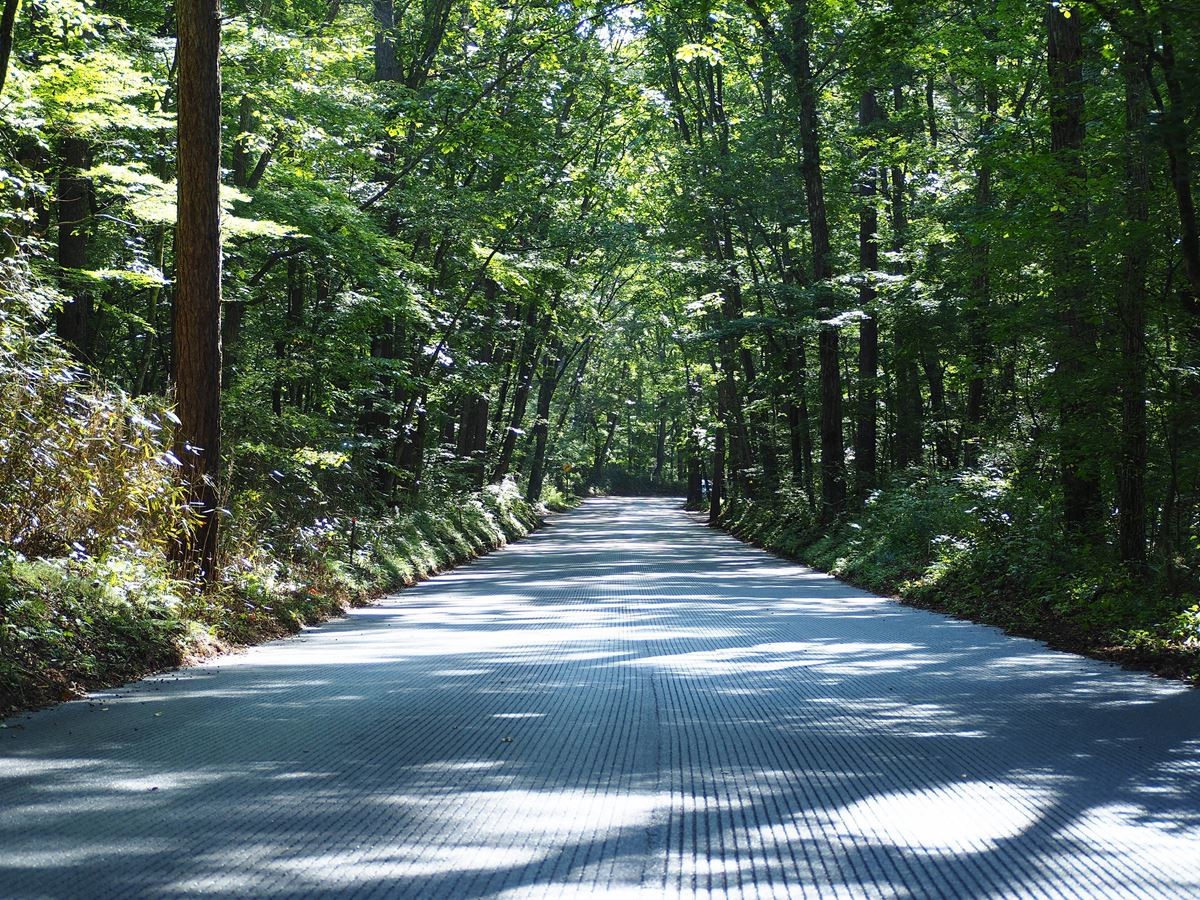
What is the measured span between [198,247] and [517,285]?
37.1ft

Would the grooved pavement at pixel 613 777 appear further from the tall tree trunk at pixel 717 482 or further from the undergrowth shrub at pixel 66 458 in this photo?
the tall tree trunk at pixel 717 482

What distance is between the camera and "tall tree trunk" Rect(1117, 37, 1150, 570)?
8555 millimetres

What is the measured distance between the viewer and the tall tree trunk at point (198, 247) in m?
8.66

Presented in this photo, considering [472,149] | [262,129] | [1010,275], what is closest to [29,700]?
[1010,275]

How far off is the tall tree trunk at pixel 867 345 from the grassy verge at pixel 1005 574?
6.37 ft

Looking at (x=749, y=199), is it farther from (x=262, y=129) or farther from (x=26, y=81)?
(x=26, y=81)

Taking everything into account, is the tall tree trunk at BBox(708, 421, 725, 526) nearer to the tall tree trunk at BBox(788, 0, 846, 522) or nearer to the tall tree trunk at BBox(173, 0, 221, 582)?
the tall tree trunk at BBox(788, 0, 846, 522)

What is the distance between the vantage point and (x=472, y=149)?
644 inches

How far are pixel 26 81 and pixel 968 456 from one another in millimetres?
18505

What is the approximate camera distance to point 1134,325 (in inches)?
352

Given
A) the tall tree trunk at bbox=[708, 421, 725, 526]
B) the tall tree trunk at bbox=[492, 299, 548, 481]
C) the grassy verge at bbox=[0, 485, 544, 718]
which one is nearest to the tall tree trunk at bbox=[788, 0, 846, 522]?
the grassy verge at bbox=[0, 485, 544, 718]

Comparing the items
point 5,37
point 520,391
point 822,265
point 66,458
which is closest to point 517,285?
point 822,265

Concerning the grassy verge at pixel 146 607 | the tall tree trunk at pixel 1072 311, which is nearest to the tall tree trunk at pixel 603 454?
the grassy verge at pixel 146 607

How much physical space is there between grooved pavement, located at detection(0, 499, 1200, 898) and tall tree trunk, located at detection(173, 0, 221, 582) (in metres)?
2.28
